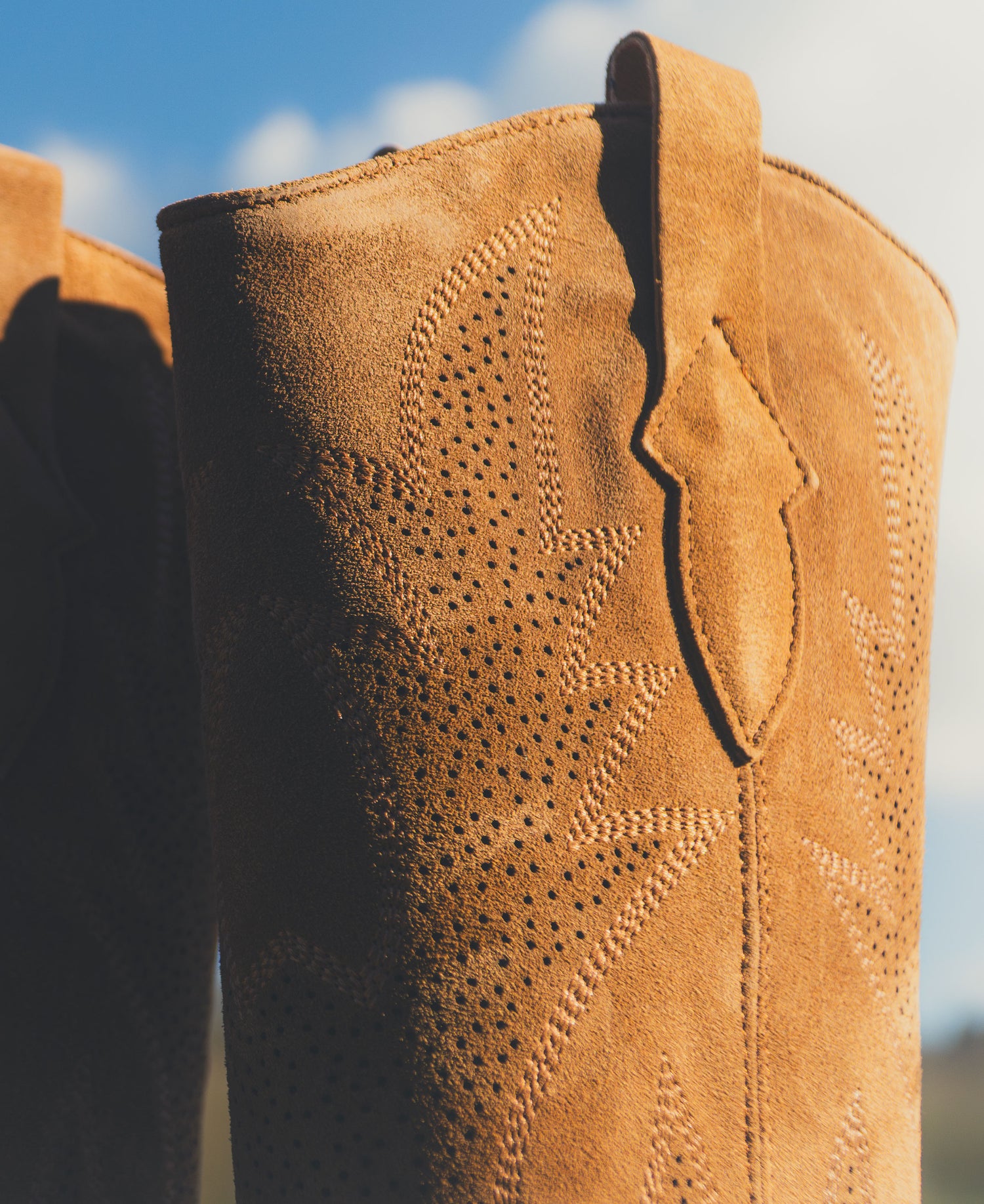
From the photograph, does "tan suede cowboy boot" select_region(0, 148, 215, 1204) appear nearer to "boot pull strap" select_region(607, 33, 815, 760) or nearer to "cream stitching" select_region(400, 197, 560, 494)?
"cream stitching" select_region(400, 197, 560, 494)

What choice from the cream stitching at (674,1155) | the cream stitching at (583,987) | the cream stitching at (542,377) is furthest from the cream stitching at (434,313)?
the cream stitching at (674,1155)

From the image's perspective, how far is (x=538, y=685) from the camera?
0.63 meters

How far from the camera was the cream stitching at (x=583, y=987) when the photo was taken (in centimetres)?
59

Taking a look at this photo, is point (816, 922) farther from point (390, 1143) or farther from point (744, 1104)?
point (390, 1143)

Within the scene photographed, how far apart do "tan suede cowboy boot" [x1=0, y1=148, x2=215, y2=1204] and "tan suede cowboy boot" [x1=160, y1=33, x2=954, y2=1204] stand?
0.17 m

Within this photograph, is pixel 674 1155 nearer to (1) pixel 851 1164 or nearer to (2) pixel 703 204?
(1) pixel 851 1164

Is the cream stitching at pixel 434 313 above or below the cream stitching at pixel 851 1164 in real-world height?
above

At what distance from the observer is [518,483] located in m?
0.65

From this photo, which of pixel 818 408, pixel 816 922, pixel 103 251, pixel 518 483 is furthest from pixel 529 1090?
pixel 103 251

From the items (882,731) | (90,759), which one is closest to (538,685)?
(882,731)

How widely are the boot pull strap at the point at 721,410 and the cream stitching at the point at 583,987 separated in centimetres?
5

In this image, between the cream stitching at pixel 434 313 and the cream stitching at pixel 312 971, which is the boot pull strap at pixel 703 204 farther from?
the cream stitching at pixel 312 971

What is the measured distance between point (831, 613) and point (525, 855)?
10.5 inches

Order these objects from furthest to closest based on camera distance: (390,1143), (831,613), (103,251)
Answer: (103,251), (831,613), (390,1143)
